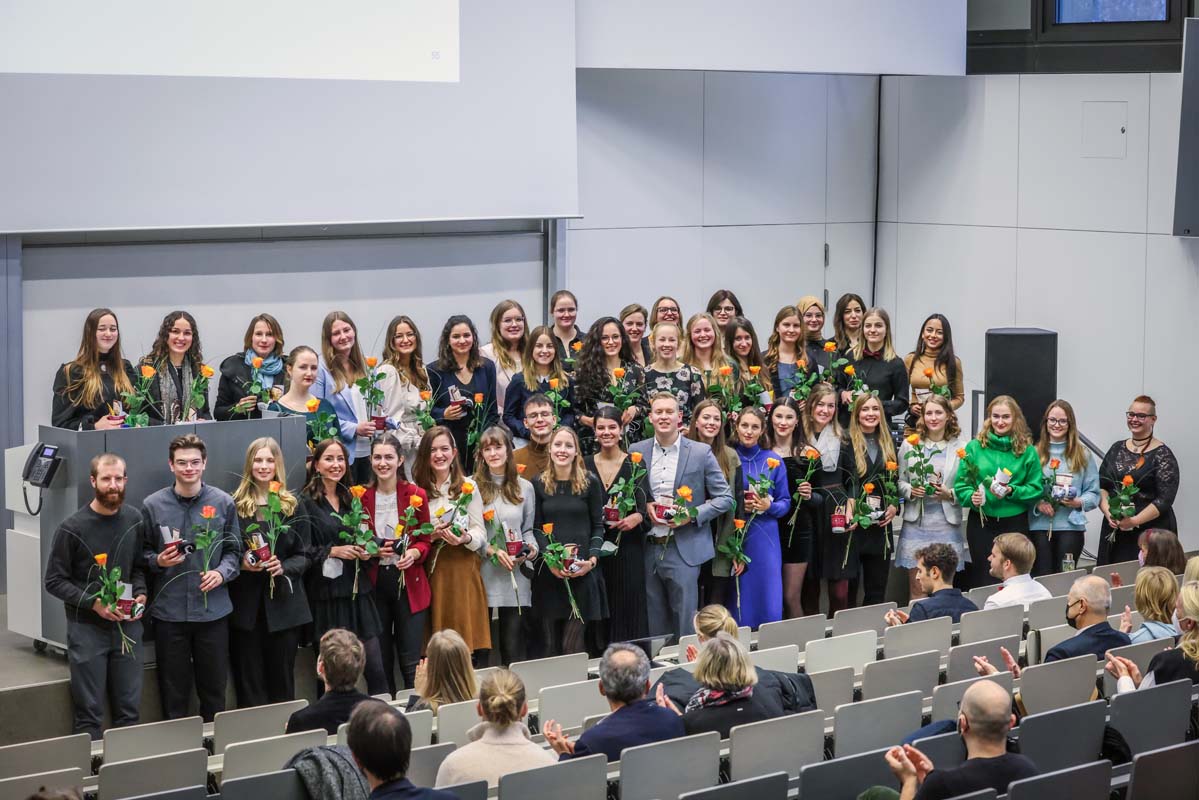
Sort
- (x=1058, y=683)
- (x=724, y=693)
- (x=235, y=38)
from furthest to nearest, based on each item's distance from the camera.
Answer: (x=235, y=38), (x=1058, y=683), (x=724, y=693)

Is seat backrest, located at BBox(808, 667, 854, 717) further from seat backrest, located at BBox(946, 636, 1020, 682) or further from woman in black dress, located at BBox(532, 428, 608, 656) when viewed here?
woman in black dress, located at BBox(532, 428, 608, 656)

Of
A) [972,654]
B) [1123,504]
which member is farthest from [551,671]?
[1123,504]

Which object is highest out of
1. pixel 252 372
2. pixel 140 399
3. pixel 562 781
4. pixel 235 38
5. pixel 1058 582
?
pixel 235 38

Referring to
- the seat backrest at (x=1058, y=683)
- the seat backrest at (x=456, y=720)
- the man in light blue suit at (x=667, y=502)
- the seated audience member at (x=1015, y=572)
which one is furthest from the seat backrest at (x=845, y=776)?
the man in light blue suit at (x=667, y=502)

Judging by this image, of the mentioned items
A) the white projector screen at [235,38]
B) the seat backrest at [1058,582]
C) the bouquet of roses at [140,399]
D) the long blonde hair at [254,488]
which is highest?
the white projector screen at [235,38]

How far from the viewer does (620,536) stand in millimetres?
7430

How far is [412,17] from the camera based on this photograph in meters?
9.38

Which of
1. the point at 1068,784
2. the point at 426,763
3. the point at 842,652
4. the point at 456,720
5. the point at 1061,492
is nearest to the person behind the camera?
the point at 1068,784

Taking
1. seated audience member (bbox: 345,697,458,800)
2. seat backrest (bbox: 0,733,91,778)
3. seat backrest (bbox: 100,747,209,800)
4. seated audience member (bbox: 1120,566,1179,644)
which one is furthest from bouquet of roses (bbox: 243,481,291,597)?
seated audience member (bbox: 1120,566,1179,644)

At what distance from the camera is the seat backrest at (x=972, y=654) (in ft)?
19.8

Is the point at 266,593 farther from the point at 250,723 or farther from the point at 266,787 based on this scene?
the point at 266,787

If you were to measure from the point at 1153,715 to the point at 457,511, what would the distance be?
306 centimetres

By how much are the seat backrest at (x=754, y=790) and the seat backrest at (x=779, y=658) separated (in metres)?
1.44

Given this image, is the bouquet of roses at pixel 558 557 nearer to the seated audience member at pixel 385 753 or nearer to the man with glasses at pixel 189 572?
the man with glasses at pixel 189 572
